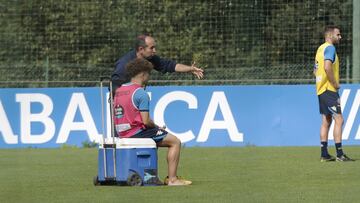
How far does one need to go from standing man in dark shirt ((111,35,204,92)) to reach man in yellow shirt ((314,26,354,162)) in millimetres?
3058

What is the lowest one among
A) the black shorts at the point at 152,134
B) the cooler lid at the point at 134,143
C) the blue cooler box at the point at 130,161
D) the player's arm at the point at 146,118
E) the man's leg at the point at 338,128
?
the man's leg at the point at 338,128

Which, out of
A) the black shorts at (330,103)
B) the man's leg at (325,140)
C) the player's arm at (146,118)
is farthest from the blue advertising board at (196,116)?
the player's arm at (146,118)

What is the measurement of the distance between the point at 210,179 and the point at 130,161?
1.30m

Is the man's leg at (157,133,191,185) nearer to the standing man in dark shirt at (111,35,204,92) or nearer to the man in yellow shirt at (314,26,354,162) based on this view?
the standing man in dark shirt at (111,35,204,92)

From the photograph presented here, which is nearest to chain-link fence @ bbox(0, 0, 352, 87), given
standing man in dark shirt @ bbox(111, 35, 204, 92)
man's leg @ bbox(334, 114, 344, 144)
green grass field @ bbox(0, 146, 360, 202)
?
green grass field @ bbox(0, 146, 360, 202)

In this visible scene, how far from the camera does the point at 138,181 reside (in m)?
10.9

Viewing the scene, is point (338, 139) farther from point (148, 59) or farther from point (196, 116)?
point (196, 116)

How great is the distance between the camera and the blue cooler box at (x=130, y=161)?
35.4 ft

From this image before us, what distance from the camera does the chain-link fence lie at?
→ 73.4ft

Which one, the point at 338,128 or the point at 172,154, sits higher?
the point at 172,154

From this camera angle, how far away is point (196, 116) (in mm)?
19484

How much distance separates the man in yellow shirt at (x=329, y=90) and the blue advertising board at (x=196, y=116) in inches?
184

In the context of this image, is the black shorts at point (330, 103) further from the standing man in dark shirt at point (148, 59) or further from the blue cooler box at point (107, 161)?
the blue cooler box at point (107, 161)

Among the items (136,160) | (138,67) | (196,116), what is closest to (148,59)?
(138,67)
